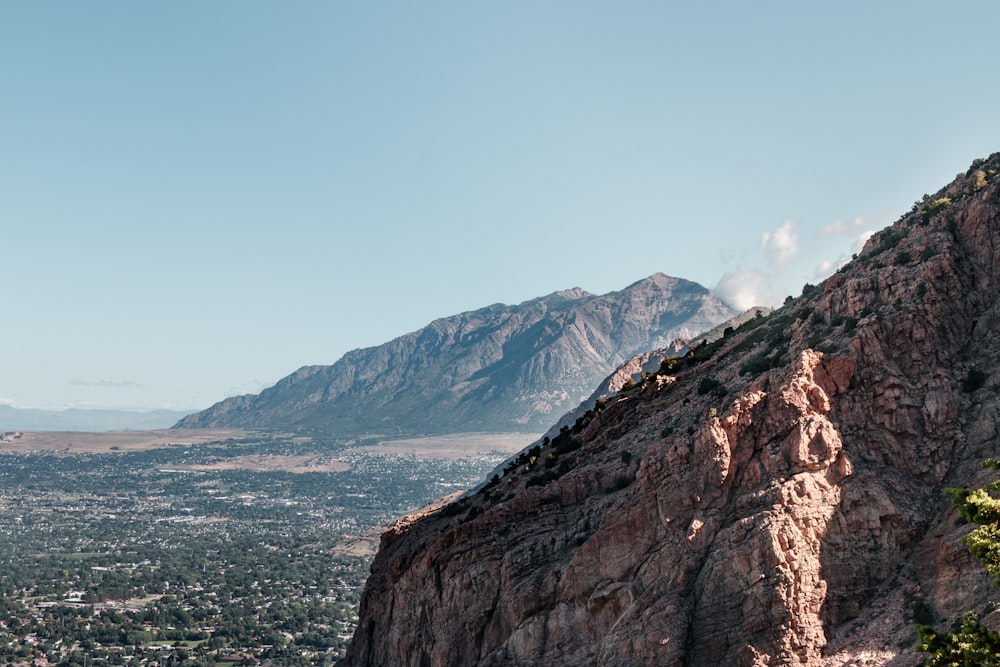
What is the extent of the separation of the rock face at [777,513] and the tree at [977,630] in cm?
809

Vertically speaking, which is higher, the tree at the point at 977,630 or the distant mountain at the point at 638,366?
the distant mountain at the point at 638,366

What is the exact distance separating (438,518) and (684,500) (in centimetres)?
1989

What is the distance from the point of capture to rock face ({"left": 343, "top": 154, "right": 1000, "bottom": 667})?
100.0ft

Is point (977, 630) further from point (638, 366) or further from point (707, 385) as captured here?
point (638, 366)

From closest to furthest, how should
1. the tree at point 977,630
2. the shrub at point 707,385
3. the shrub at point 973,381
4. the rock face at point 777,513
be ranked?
the tree at point 977,630
the rock face at point 777,513
the shrub at point 973,381
the shrub at point 707,385

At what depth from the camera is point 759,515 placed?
31953 mm

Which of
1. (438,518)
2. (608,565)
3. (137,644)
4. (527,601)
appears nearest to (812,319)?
(608,565)

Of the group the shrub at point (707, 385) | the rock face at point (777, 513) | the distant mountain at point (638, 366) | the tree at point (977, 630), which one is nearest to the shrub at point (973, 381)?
the rock face at point (777, 513)

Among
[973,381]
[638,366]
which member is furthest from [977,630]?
[638,366]

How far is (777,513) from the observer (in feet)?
104

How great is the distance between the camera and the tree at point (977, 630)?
19891 millimetres

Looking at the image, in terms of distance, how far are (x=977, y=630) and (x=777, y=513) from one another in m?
11.3

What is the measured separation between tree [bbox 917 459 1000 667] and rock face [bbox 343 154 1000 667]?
809cm

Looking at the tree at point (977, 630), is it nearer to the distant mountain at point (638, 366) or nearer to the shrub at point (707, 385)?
the shrub at point (707, 385)
